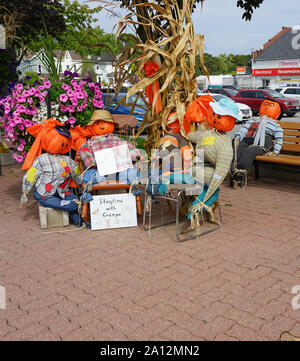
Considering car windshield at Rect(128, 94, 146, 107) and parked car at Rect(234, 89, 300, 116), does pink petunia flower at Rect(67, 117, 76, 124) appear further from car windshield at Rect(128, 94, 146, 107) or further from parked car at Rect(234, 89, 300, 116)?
parked car at Rect(234, 89, 300, 116)

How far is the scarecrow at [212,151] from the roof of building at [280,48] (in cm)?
4758

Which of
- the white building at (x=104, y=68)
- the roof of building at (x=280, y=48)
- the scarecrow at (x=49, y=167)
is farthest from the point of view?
the roof of building at (x=280, y=48)

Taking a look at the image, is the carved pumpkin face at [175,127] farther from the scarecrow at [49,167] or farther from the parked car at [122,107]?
the scarecrow at [49,167]

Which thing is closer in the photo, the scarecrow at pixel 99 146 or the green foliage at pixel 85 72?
the scarecrow at pixel 99 146

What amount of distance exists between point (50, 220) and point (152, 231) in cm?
126

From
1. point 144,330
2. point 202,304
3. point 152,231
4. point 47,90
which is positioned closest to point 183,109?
Result: point 152,231

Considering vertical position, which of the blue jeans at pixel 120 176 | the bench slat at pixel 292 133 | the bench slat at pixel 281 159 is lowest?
the bench slat at pixel 281 159

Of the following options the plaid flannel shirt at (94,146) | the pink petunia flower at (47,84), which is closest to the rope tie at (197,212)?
the plaid flannel shirt at (94,146)

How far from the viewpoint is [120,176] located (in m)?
4.80

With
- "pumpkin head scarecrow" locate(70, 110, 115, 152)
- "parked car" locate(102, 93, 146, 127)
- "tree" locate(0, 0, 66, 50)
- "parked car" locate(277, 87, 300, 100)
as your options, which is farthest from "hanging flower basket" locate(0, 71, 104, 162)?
"parked car" locate(277, 87, 300, 100)

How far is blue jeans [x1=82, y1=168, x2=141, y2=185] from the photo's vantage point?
4703 millimetres

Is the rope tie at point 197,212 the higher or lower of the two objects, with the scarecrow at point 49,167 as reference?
lower

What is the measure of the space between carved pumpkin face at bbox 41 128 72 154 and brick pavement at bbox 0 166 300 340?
0.97m

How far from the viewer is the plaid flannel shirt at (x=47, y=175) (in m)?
4.62
